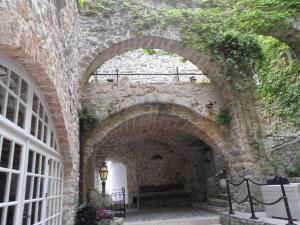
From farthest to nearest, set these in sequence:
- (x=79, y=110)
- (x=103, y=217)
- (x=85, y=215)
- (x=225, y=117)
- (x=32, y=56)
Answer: (x=225, y=117), (x=79, y=110), (x=103, y=217), (x=85, y=215), (x=32, y=56)

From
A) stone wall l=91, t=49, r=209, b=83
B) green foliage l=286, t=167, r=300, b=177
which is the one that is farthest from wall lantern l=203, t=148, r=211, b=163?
green foliage l=286, t=167, r=300, b=177

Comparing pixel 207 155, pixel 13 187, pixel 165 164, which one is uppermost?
pixel 207 155

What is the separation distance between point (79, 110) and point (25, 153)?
9.11 ft

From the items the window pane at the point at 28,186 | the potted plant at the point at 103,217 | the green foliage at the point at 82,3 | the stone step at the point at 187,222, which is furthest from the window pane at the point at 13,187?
the green foliage at the point at 82,3

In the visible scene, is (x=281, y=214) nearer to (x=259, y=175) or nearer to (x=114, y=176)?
(x=259, y=175)

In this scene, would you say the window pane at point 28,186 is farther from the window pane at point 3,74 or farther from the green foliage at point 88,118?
the green foliage at point 88,118

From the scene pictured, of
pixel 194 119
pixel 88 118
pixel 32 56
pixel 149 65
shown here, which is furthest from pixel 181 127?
pixel 32 56

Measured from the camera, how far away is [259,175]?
6.10 m

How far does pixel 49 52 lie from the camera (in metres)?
3.10

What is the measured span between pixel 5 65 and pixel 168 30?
4742mm

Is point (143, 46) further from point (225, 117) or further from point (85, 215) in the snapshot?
point (85, 215)

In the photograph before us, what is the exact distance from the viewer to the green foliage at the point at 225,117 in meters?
6.55

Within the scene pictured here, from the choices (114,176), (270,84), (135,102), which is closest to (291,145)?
(270,84)

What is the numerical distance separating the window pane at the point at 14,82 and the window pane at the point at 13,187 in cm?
85
